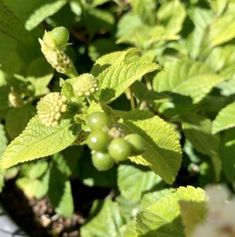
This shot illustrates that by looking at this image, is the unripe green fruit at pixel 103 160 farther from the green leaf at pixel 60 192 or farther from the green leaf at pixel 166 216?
the green leaf at pixel 60 192

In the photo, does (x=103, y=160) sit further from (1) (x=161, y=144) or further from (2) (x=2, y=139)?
(2) (x=2, y=139)

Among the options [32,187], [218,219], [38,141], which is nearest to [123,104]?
[32,187]

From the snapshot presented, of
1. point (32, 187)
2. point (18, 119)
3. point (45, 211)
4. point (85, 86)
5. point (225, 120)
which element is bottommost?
point (45, 211)

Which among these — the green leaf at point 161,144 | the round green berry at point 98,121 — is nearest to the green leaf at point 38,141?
the green leaf at point 161,144

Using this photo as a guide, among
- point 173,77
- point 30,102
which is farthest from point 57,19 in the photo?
point 173,77

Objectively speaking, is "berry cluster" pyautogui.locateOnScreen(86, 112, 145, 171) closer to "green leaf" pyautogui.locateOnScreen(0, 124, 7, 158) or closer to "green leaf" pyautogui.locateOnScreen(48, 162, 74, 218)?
"green leaf" pyautogui.locateOnScreen(0, 124, 7, 158)

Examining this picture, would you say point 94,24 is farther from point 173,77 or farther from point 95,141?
point 95,141
